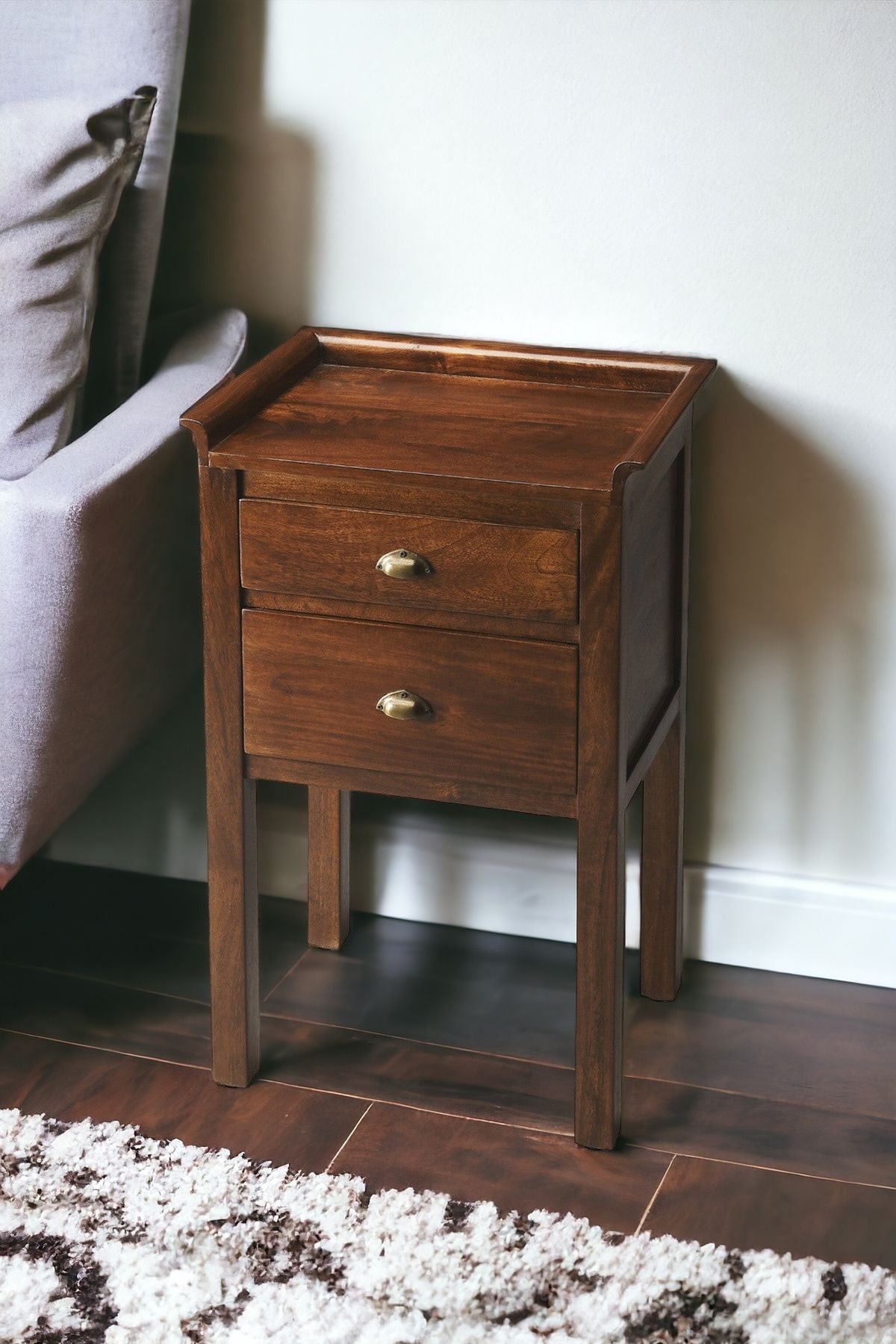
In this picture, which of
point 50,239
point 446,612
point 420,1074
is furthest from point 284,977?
point 50,239

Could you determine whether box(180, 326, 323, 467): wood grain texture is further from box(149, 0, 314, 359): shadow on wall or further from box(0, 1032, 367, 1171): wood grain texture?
box(0, 1032, 367, 1171): wood grain texture

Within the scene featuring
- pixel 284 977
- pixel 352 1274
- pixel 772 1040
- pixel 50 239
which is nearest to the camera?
pixel 352 1274

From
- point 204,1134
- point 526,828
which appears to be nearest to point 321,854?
point 526,828

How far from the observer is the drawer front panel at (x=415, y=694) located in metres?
1.36

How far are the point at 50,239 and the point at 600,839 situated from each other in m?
0.77

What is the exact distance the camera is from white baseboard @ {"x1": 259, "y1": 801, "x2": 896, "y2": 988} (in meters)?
1.73

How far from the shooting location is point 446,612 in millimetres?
1365

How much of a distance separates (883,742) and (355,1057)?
64 centimetres

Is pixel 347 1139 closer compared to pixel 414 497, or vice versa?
pixel 414 497

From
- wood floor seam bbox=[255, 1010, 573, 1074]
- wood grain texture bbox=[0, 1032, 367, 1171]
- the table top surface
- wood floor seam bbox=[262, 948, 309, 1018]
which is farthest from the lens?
wood floor seam bbox=[262, 948, 309, 1018]

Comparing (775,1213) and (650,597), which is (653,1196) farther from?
(650,597)

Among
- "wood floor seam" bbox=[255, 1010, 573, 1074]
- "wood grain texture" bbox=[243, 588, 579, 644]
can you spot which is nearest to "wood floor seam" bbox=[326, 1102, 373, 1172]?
"wood floor seam" bbox=[255, 1010, 573, 1074]

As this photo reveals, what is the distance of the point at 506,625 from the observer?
136 centimetres

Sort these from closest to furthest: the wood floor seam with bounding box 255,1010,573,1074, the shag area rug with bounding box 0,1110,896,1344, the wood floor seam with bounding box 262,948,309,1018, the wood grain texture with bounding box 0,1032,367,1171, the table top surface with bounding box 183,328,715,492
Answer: the shag area rug with bounding box 0,1110,896,1344, the table top surface with bounding box 183,328,715,492, the wood grain texture with bounding box 0,1032,367,1171, the wood floor seam with bounding box 255,1010,573,1074, the wood floor seam with bounding box 262,948,309,1018
